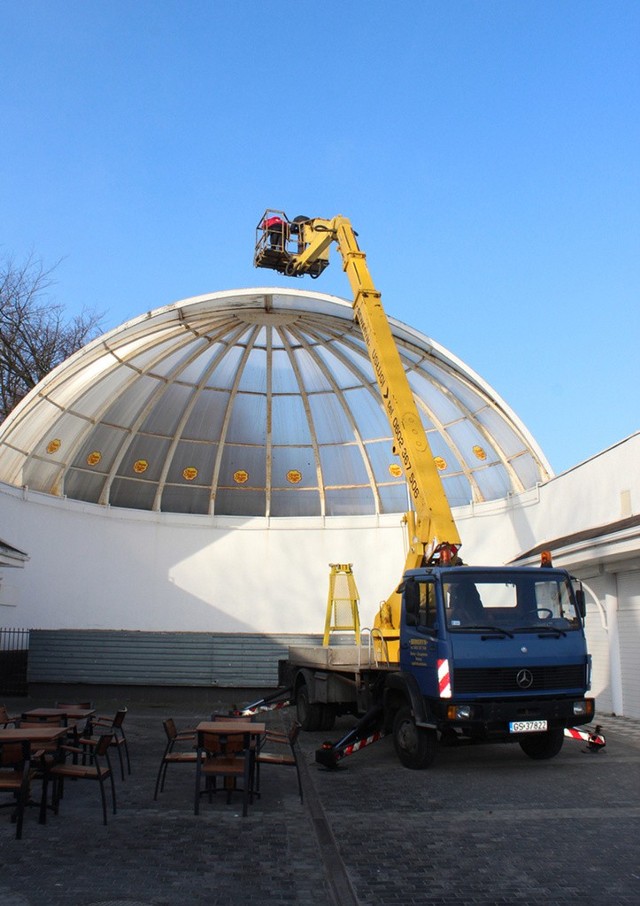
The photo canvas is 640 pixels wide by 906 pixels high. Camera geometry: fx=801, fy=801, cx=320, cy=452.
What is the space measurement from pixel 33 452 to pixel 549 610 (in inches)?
614

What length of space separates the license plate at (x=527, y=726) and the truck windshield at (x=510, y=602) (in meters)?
1.12

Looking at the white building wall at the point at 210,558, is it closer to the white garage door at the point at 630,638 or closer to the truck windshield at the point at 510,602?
the white garage door at the point at 630,638

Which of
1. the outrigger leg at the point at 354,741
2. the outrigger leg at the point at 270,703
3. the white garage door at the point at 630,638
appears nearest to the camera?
the outrigger leg at the point at 354,741

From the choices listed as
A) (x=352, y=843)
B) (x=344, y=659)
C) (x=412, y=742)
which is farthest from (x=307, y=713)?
(x=352, y=843)

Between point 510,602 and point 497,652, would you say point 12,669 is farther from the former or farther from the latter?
point 497,652

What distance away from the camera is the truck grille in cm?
990

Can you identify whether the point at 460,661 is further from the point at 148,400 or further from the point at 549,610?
the point at 148,400

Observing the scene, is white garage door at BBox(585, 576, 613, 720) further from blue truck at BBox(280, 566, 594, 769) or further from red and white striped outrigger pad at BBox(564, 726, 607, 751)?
blue truck at BBox(280, 566, 594, 769)

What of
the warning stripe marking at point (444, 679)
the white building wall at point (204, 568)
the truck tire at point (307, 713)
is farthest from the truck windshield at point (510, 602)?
the white building wall at point (204, 568)

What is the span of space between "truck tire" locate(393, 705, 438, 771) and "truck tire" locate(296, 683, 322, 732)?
3.55m

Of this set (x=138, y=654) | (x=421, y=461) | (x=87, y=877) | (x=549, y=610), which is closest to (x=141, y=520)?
(x=138, y=654)

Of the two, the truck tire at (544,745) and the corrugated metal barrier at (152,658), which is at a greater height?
the corrugated metal barrier at (152,658)

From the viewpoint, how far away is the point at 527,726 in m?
10.0

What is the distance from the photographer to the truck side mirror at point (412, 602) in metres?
10.7
